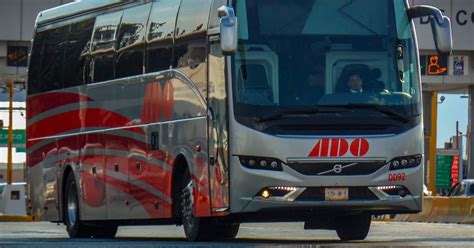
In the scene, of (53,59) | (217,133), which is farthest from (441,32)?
(53,59)

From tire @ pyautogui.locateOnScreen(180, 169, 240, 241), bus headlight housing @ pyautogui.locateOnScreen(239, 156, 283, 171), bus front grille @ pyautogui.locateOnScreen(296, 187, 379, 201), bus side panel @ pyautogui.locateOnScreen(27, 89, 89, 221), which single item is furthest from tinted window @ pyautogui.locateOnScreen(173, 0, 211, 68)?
bus side panel @ pyautogui.locateOnScreen(27, 89, 89, 221)

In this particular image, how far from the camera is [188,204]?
18.2 m

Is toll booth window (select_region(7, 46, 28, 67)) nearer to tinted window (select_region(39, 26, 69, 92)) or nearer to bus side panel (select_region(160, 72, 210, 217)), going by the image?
tinted window (select_region(39, 26, 69, 92))

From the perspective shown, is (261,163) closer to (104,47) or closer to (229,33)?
(229,33)

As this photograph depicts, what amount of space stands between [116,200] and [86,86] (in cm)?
202

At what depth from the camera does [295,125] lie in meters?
16.6

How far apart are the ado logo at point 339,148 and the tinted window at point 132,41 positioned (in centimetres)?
416

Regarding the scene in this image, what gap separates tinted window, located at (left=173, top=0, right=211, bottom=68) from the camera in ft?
58.2

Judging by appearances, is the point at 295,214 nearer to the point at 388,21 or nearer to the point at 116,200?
the point at 388,21

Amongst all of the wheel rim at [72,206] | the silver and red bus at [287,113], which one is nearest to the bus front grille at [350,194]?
the silver and red bus at [287,113]

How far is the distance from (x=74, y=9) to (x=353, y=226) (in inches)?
261

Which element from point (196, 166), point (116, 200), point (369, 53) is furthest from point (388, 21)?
point (116, 200)

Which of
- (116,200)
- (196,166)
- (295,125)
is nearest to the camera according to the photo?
(295,125)

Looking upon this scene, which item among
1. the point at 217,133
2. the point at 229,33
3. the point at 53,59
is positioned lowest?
the point at 217,133
